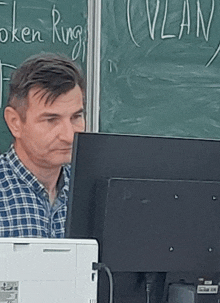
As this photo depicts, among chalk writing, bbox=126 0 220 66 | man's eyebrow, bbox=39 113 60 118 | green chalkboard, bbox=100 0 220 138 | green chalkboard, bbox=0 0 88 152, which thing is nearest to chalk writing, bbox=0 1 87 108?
green chalkboard, bbox=0 0 88 152

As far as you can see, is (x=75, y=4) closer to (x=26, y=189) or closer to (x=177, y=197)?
(x=26, y=189)

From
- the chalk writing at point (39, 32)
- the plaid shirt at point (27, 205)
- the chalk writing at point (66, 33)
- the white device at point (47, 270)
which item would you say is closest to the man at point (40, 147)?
the plaid shirt at point (27, 205)

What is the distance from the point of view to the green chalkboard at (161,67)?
3.40 meters

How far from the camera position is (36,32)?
10.7 ft

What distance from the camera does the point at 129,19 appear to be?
11.3 feet

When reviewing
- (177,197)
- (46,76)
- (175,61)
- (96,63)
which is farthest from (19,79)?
(177,197)

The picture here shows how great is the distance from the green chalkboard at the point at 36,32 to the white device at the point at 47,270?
183 centimetres

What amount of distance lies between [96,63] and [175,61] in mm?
421

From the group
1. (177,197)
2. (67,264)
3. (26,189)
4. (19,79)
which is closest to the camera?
(67,264)

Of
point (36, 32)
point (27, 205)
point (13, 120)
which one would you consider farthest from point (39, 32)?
point (27, 205)

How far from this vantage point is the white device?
1382 mm

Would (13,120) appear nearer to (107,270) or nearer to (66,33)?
(66,33)

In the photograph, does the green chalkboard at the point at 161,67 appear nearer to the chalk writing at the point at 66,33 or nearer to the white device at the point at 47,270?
the chalk writing at the point at 66,33

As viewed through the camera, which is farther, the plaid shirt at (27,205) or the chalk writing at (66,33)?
the chalk writing at (66,33)
